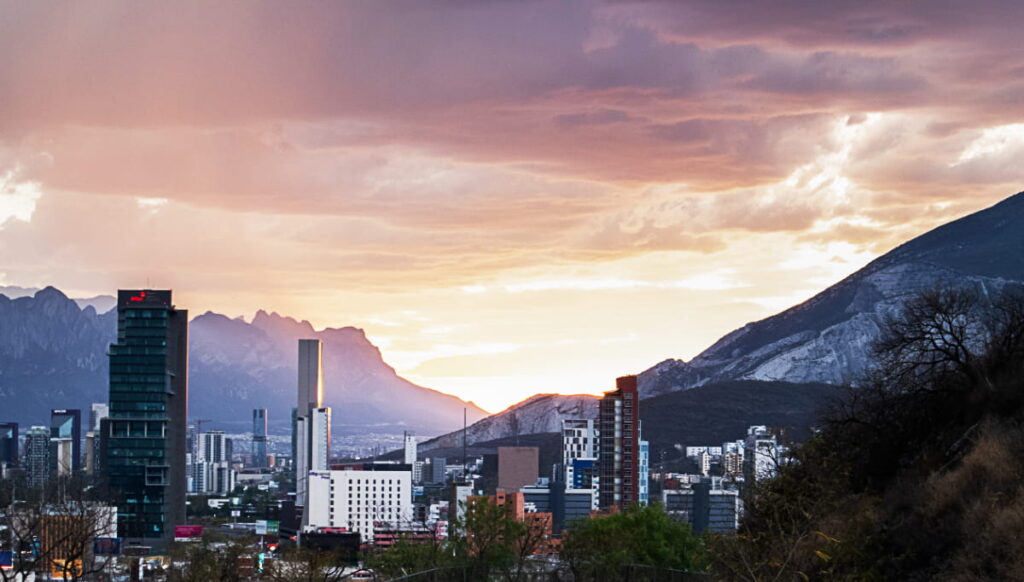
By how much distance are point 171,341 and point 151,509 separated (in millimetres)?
13319

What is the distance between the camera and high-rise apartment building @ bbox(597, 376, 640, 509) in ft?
299

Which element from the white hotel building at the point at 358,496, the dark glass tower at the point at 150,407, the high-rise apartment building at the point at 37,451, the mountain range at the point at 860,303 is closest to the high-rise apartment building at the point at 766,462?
the dark glass tower at the point at 150,407

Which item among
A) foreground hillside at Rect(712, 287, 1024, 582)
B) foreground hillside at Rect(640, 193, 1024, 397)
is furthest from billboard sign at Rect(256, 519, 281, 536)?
foreground hillside at Rect(712, 287, 1024, 582)

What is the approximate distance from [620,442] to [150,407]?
36.9 m

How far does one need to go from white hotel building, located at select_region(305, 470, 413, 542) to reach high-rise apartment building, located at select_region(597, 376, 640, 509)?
28.2 meters

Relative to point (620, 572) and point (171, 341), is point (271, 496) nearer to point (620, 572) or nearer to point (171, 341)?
point (171, 341)

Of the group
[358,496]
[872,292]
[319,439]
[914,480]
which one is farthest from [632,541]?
[319,439]

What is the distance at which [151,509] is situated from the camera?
98.2 m

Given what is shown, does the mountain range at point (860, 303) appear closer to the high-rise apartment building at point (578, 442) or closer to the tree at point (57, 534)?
the high-rise apartment building at point (578, 442)

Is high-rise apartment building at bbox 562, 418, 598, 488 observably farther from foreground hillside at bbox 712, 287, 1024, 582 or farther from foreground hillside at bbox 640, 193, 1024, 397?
foreground hillside at bbox 712, 287, 1024, 582

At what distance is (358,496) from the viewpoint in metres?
120

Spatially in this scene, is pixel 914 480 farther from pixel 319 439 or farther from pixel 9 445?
pixel 9 445

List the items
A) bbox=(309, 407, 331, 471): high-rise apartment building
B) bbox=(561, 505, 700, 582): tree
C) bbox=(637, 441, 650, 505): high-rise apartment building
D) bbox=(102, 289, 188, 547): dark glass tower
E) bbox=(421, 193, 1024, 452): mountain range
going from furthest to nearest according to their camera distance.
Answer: bbox=(309, 407, 331, 471): high-rise apartment building < bbox=(421, 193, 1024, 452): mountain range < bbox=(637, 441, 650, 505): high-rise apartment building < bbox=(102, 289, 188, 547): dark glass tower < bbox=(561, 505, 700, 582): tree

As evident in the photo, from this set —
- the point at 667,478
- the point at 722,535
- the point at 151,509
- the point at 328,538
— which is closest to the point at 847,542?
the point at 722,535
